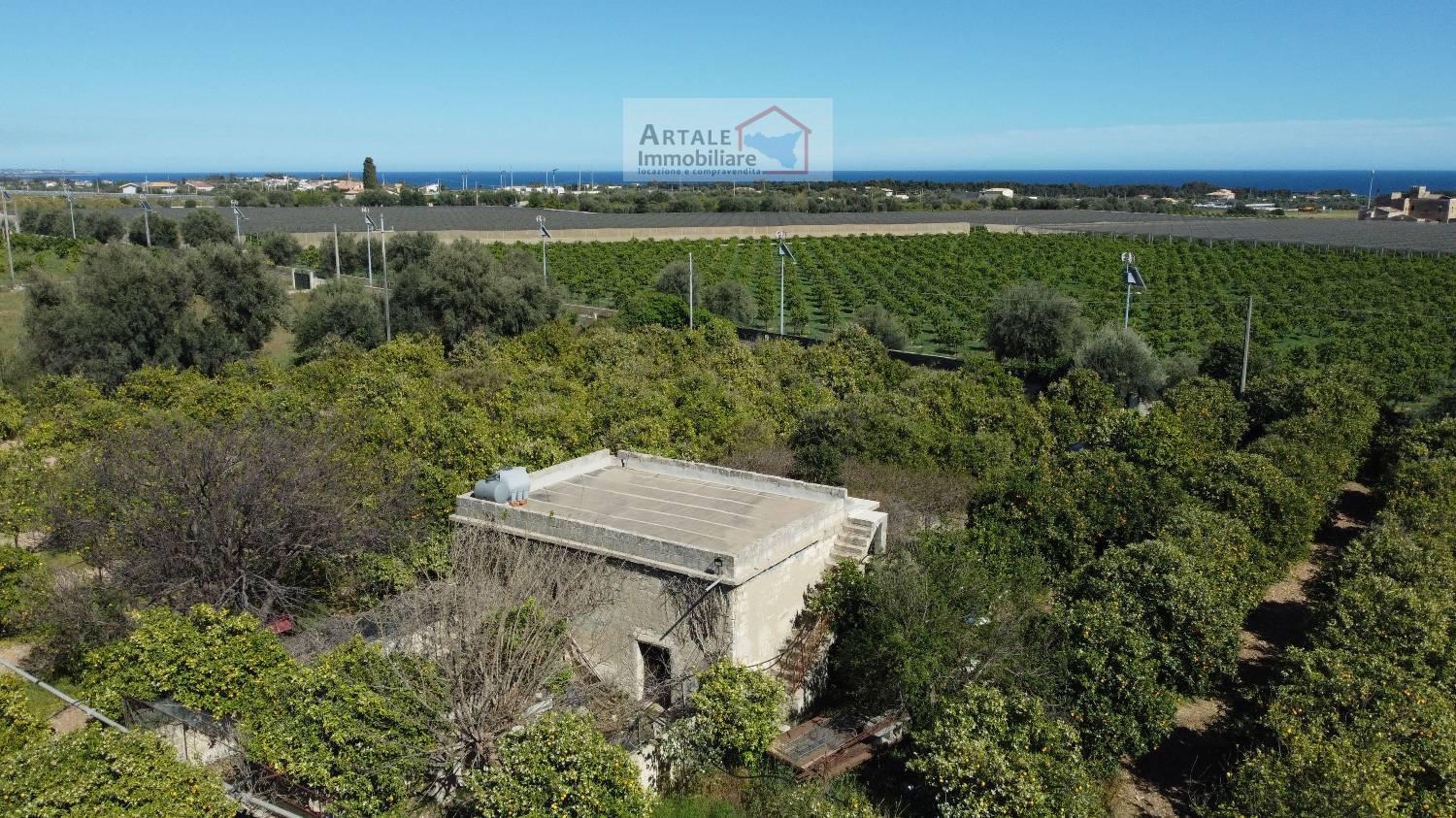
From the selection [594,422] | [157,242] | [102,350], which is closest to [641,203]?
[157,242]

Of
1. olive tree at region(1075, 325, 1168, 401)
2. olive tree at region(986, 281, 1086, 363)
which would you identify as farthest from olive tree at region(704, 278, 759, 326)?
olive tree at region(1075, 325, 1168, 401)

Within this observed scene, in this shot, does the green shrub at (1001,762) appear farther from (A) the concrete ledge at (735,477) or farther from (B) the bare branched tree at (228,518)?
(B) the bare branched tree at (228,518)

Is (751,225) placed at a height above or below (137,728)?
above

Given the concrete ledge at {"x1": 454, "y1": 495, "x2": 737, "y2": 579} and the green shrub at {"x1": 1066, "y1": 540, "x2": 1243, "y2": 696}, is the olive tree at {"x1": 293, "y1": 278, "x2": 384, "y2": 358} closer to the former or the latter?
the concrete ledge at {"x1": 454, "y1": 495, "x2": 737, "y2": 579}

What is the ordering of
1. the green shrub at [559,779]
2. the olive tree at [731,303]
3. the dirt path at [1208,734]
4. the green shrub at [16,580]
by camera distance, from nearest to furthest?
1. the green shrub at [559,779]
2. the dirt path at [1208,734]
3. the green shrub at [16,580]
4. the olive tree at [731,303]

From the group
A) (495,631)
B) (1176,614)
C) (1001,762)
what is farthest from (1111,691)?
(495,631)

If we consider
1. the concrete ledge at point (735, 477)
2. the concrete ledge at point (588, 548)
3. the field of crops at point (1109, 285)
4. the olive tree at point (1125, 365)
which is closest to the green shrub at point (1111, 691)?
the concrete ledge at point (735, 477)

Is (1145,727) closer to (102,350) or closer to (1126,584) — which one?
(1126,584)
